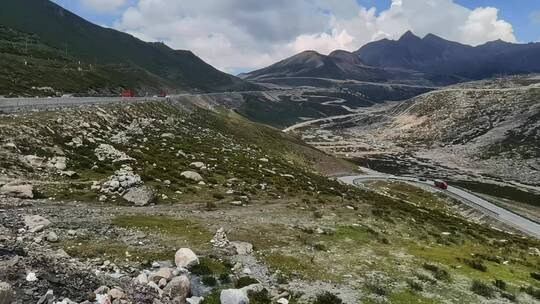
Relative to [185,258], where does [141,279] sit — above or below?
above

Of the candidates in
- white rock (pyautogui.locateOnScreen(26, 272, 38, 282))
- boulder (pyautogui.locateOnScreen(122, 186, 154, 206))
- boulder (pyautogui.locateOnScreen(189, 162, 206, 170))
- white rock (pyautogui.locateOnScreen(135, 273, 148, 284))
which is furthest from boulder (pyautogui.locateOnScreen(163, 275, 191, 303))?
boulder (pyautogui.locateOnScreen(189, 162, 206, 170))

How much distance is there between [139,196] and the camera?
38625 mm

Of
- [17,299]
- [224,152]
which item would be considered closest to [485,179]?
[224,152]

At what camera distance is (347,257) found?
3169 cm

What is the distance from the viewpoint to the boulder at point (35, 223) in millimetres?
26484

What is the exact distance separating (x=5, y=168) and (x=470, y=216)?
271 ft

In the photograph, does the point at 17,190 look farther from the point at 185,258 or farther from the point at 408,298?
the point at 408,298

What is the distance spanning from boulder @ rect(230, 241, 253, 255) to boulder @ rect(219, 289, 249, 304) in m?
7.21

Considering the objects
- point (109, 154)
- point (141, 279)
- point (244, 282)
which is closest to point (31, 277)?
point (141, 279)

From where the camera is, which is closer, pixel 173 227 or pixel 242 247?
pixel 242 247

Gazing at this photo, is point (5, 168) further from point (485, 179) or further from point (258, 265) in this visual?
point (485, 179)

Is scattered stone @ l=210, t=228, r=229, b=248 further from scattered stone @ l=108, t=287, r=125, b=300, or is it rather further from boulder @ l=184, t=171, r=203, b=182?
boulder @ l=184, t=171, r=203, b=182

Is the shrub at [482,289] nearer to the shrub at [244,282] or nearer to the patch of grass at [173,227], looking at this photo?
the shrub at [244,282]

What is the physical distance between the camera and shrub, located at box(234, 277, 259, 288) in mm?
24375
